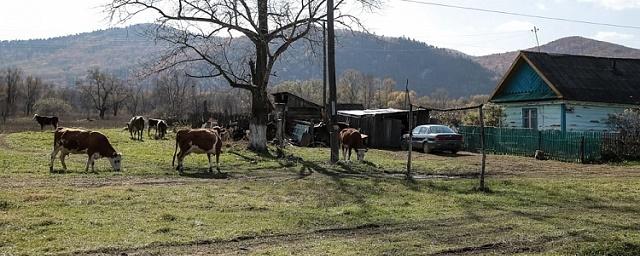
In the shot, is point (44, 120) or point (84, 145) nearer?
point (84, 145)

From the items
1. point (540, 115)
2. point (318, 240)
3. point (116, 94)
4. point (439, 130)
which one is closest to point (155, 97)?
point (116, 94)

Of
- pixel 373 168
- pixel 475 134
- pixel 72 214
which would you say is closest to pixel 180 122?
pixel 475 134

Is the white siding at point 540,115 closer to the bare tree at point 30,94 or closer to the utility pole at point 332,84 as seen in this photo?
the utility pole at point 332,84

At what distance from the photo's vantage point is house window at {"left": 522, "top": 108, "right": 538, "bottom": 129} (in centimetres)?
3662

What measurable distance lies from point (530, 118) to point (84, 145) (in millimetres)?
26351

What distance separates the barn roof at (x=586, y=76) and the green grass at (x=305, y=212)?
44.4 feet

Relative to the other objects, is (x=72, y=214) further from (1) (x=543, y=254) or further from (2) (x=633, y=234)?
(2) (x=633, y=234)

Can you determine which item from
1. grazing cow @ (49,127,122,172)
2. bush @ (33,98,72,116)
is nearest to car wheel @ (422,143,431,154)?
grazing cow @ (49,127,122,172)

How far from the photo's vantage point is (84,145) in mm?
19641

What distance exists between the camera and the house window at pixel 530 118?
3662 centimetres

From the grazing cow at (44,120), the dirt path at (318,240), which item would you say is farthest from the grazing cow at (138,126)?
the dirt path at (318,240)

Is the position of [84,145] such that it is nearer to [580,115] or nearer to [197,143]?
[197,143]

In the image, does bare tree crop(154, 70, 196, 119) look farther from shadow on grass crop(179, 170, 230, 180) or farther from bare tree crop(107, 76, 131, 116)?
shadow on grass crop(179, 170, 230, 180)

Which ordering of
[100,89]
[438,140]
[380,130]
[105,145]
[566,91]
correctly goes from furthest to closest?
1. [100,89]
2. [380,130]
3. [566,91]
4. [438,140]
5. [105,145]
